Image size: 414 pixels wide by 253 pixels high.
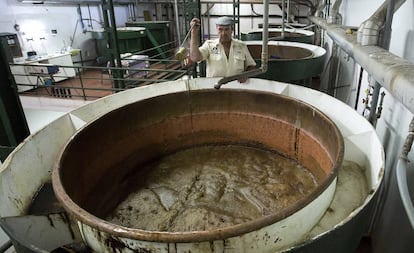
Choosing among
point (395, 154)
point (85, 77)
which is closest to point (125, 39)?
point (85, 77)

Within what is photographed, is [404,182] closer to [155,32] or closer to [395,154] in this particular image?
[395,154]

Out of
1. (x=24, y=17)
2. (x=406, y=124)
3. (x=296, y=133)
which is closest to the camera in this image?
(x=406, y=124)

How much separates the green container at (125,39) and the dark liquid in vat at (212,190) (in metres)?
6.38

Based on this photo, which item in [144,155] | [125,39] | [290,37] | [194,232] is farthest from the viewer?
[125,39]

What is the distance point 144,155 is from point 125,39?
6440 mm

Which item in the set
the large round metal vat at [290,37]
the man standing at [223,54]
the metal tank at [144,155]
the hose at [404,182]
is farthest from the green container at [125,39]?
the hose at [404,182]

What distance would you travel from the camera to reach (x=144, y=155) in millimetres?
2498

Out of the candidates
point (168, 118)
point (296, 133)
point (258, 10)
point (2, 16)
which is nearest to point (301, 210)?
point (296, 133)

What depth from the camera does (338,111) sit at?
1.95 metres

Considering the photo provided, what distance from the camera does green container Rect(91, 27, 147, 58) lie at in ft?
26.0

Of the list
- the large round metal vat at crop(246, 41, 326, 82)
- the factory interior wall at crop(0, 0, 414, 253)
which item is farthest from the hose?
the large round metal vat at crop(246, 41, 326, 82)

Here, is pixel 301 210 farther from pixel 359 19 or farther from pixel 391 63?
pixel 359 19

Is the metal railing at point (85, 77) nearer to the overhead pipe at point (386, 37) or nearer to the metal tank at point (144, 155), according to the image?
→ the metal tank at point (144, 155)

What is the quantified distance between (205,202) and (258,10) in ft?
31.9
